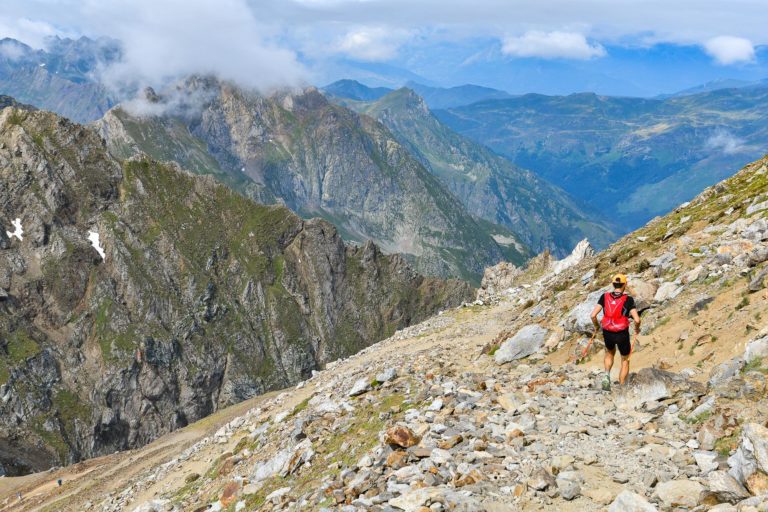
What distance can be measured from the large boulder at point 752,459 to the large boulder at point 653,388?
4140mm

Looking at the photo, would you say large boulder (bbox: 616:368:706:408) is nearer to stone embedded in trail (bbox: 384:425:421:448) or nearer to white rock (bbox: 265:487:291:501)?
stone embedded in trail (bbox: 384:425:421:448)

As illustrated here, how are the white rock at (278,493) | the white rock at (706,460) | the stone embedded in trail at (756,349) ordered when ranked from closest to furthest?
the white rock at (706,460)
the stone embedded in trail at (756,349)
the white rock at (278,493)

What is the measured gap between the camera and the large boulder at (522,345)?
28.8 metres

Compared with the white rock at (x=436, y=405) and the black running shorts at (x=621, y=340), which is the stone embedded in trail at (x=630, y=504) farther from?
the white rock at (x=436, y=405)

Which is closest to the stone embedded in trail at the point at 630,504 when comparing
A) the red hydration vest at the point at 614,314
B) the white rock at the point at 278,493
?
the red hydration vest at the point at 614,314

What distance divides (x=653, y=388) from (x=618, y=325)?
2796 mm

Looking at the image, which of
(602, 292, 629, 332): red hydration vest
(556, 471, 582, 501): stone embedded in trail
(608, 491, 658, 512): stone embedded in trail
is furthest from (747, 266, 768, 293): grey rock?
(608, 491, 658, 512): stone embedded in trail

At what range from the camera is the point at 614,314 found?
20.1m

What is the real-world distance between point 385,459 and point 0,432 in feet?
715

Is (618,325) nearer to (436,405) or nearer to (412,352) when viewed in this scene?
(436,405)

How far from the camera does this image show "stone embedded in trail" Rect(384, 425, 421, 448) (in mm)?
17641

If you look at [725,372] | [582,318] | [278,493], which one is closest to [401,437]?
[278,493]

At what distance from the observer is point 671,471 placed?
43.4ft

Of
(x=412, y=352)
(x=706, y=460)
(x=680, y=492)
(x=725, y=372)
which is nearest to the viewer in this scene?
(x=680, y=492)
